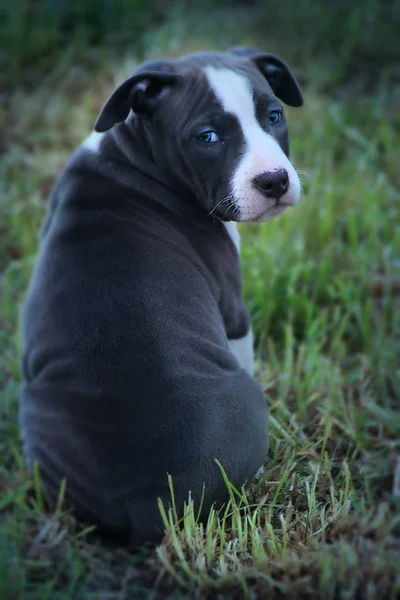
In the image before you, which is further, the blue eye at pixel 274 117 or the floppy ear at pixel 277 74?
the floppy ear at pixel 277 74

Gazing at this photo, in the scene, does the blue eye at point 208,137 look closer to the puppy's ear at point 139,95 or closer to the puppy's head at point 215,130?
the puppy's head at point 215,130

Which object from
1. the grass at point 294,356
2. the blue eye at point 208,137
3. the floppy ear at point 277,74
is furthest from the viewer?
the floppy ear at point 277,74

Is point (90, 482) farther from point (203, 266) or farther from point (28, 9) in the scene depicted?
point (28, 9)

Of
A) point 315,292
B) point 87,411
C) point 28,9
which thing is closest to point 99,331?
point 87,411

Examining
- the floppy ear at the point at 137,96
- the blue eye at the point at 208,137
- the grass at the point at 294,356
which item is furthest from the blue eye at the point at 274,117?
the grass at the point at 294,356

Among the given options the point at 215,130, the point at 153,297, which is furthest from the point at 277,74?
the point at 153,297

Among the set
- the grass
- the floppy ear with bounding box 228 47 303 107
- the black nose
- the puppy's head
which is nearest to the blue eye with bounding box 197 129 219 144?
the puppy's head

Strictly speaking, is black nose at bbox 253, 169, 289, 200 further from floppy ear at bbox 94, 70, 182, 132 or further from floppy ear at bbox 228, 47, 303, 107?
floppy ear at bbox 228, 47, 303, 107
